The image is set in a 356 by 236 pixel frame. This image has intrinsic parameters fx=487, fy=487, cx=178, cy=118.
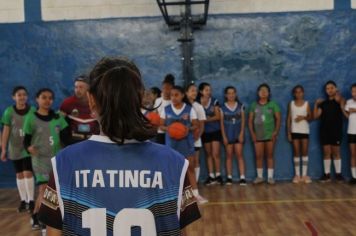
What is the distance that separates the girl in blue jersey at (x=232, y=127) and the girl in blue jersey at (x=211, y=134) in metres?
0.12

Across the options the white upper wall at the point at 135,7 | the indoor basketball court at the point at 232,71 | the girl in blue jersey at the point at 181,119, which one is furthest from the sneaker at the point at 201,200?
the white upper wall at the point at 135,7

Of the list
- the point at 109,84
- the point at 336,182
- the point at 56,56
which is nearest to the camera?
the point at 109,84

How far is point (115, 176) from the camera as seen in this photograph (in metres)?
1.39

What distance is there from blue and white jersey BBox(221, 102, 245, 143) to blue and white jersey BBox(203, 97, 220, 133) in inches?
5.8

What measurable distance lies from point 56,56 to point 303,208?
15.5 ft

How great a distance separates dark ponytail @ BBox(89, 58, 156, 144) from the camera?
1.38 meters

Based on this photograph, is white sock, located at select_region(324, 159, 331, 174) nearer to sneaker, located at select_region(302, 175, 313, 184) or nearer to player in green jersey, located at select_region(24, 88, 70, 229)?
sneaker, located at select_region(302, 175, 313, 184)

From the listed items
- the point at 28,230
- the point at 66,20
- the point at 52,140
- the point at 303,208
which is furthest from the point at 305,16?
the point at 28,230

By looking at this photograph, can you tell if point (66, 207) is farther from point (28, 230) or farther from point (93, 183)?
point (28, 230)

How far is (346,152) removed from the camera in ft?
26.1

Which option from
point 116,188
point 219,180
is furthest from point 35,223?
point 116,188

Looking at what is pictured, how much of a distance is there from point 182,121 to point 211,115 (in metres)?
1.44

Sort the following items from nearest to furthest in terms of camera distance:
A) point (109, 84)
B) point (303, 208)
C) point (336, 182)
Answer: point (109, 84) → point (303, 208) → point (336, 182)

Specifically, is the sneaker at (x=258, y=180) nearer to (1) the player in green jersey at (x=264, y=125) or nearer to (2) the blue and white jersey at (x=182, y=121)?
(1) the player in green jersey at (x=264, y=125)
